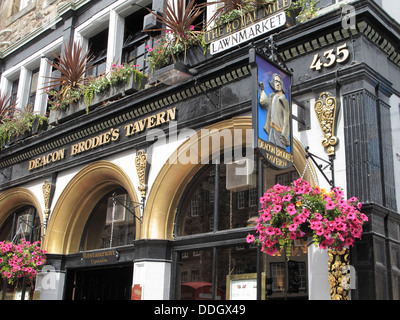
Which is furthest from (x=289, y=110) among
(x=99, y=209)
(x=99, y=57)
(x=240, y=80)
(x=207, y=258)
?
(x=99, y=57)

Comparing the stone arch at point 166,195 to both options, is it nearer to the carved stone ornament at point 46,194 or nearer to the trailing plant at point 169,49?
the trailing plant at point 169,49

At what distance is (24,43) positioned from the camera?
18.2m

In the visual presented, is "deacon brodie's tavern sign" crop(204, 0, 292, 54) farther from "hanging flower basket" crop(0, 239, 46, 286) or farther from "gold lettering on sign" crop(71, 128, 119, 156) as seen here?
"hanging flower basket" crop(0, 239, 46, 286)

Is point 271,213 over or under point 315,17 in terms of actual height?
under

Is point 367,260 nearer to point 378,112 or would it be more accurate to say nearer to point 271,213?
point 271,213

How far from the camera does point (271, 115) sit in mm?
7984

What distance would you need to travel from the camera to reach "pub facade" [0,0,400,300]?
8.34 m

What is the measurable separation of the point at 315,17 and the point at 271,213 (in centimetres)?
381

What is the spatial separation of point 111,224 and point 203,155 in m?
3.48

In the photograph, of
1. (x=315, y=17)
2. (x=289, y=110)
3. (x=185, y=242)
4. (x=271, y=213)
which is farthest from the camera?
(x=185, y=242)

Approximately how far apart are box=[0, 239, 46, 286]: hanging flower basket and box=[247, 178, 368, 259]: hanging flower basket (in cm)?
739

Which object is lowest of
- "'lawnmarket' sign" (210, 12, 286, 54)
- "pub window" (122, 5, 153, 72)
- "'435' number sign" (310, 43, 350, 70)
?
"'435' number sign" (310, 43, 350, 70)

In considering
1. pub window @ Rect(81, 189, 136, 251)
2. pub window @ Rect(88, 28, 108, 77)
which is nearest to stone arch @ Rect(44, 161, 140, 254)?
pub window @ Rect(81, 189, 136, 251)

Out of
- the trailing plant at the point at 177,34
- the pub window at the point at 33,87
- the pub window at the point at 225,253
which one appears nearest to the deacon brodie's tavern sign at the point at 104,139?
the trailing plant at the point at 177,34
